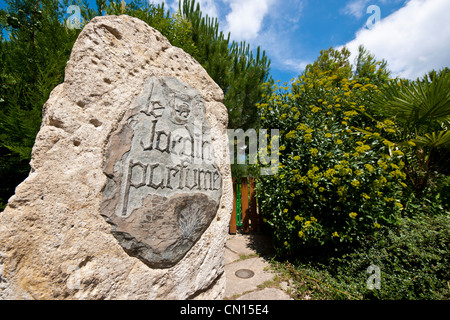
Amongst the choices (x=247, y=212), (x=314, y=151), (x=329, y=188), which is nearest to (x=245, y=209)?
(x=247, y=212)

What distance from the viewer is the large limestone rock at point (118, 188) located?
1006 millimetres

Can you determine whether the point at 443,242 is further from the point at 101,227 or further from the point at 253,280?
the point at 101,227

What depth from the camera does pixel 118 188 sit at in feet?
4.00

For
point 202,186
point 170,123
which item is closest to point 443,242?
point 202,186

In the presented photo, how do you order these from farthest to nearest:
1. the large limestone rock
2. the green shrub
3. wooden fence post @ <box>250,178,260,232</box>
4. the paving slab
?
wooden fence post @ <box>250,178,260,232</box>
the paving slab
the green shrub
the large limestone rock

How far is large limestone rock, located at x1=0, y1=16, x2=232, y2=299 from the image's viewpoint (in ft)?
3.30

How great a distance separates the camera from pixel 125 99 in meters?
1.36

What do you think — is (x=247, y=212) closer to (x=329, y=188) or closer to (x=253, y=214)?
(x=253, y=214)

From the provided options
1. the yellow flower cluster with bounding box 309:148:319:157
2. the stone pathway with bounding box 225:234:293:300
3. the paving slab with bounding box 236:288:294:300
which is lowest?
the paving slab with bounding box 236:288:294:300

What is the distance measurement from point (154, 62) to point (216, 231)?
1.42 meters

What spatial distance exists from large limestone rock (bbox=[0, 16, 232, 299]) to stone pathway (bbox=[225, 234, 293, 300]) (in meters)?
0.45

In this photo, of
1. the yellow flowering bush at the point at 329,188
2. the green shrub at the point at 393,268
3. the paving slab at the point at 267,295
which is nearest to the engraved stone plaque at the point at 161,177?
the paving slab at the point at 267,295

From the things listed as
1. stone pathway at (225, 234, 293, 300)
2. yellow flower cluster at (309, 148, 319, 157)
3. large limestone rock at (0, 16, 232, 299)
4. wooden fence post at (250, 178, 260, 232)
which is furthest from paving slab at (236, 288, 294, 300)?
wooden fence post at (250, 178, 260, 232)

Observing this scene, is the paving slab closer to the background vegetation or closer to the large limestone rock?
the background vegetation
